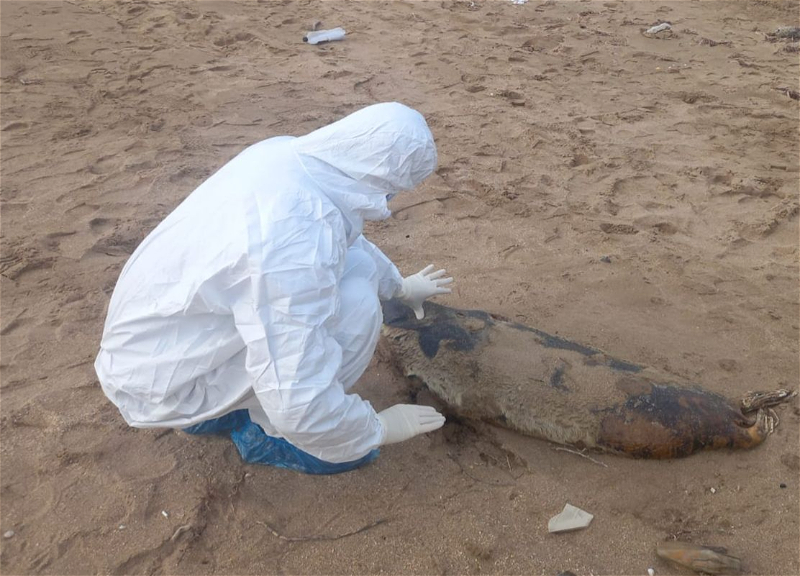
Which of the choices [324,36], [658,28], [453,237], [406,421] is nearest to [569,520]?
[406,421]

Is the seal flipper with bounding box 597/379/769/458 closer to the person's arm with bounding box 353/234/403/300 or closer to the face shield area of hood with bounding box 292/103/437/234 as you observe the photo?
the person's arm with bounding box 353/234/403/300

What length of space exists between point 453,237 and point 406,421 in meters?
1.88

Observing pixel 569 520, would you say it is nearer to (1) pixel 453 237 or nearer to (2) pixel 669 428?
(2) pixel 669 428

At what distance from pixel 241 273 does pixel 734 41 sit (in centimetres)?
728

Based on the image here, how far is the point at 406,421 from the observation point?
101 inches

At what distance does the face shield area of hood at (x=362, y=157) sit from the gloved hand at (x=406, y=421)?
74 centimetres

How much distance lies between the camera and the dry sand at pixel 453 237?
2.46 meters

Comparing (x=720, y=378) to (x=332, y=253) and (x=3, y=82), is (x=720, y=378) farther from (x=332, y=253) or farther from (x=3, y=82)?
(x=3, y=82)

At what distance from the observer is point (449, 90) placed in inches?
247

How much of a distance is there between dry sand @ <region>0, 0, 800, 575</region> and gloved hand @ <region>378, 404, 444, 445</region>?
0.23 m

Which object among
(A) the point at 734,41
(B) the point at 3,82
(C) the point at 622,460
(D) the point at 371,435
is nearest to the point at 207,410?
(D) the point at 371,435

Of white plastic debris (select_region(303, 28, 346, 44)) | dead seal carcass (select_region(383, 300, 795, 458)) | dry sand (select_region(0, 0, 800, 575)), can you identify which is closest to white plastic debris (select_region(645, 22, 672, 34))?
dry sand (select_region(0, 0, 800, 575))

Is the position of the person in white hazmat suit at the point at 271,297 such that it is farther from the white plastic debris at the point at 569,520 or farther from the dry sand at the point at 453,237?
the white plastic debris at the point at 569,520

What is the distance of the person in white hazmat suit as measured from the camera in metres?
2.00
